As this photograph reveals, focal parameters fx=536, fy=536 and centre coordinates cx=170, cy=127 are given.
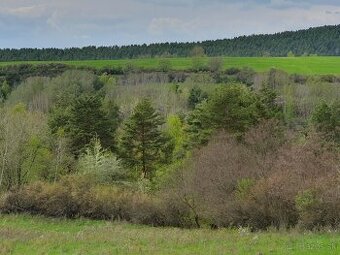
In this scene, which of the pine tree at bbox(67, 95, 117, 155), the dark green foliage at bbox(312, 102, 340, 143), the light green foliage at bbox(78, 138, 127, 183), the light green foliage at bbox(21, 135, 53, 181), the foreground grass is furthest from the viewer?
the dark green foliage at bbox(312, 102, 340, 143)

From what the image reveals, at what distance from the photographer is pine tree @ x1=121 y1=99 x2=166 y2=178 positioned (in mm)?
49969

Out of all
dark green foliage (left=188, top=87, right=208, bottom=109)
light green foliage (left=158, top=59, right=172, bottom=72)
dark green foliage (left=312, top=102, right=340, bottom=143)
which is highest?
light green foliage (left=158, top=59, right=172, bottom=72)

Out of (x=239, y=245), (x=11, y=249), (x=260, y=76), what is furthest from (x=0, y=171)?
(x=260, y=76)

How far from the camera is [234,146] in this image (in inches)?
1431

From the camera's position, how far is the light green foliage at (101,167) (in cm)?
4312

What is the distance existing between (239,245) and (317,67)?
142739 mm

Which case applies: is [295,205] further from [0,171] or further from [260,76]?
[260,76]

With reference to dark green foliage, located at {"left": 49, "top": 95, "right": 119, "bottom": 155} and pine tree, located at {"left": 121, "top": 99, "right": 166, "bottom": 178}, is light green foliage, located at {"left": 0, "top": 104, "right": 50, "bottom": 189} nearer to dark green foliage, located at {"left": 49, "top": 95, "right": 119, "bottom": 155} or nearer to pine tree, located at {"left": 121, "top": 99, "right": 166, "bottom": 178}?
dark green foliage, located at {"left": 49, "top": 95, "right": 119, "bottom": 155}

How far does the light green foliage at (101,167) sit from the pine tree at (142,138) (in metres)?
3.03

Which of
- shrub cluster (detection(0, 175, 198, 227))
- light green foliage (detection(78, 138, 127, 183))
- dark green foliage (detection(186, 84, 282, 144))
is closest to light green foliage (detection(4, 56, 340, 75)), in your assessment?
dark green foliage (detection(186, 84, 282, 144))

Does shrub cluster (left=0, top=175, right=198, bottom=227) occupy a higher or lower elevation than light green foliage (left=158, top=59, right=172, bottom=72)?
lower

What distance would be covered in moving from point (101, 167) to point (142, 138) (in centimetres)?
754

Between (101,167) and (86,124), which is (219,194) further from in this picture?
(86,124)

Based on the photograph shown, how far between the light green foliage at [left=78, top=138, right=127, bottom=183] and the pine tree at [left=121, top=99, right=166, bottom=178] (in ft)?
9.95
